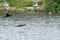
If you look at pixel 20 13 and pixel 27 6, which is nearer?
pixel 20 13

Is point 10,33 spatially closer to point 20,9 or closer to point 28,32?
point 28,32

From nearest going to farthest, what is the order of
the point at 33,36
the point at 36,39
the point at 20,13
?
the point at 36,39, the point at 33,36, the point at 20,13

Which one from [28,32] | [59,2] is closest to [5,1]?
[59,2]

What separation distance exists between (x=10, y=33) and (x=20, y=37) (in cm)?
245

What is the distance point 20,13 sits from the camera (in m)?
43.9

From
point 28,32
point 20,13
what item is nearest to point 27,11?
point 20,13

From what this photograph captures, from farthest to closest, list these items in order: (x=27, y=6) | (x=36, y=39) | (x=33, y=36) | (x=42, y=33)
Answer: (x=27, y=6) < (x=42, y=33) < (x=33, y=36) < (x=36, y=39)

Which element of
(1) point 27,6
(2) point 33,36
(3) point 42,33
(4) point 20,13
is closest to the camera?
(2) point 33,36

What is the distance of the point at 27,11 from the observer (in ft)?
147

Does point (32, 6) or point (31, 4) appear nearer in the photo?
point (32, 6)

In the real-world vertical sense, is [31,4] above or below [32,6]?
above

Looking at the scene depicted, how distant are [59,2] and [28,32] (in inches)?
767

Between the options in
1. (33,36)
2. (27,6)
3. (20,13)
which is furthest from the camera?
(27,6)

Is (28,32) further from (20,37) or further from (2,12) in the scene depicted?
(2,12)
